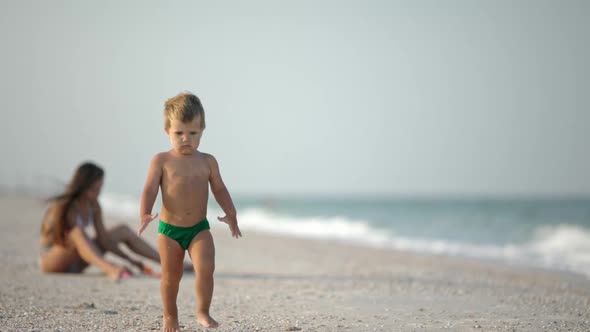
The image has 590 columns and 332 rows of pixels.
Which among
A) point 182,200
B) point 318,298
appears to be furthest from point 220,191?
point 318,298

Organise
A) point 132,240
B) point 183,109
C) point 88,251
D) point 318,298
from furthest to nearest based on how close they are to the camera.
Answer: point 132,240, point 88,251, point 318,298, point 183,109

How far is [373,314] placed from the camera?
4605mm

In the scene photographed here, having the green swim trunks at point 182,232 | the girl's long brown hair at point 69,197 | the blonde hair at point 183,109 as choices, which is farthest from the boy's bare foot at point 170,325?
the girl's long brown hair at point 69,197

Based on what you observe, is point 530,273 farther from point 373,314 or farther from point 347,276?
point 373,314

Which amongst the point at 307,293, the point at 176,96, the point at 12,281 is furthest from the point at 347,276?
the point at 176,96

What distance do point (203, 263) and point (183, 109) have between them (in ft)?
3.31

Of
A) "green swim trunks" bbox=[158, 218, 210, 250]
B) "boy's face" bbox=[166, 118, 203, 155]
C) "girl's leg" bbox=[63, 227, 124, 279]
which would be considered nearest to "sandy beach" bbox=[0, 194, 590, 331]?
"girl's leg" bbox=[63, 227, 124, 279]

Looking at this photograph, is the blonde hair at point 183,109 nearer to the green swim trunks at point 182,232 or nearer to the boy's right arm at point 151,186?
the boy's right arm at point 151,186

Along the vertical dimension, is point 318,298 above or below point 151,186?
below

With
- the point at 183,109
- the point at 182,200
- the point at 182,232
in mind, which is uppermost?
the point at 183,109

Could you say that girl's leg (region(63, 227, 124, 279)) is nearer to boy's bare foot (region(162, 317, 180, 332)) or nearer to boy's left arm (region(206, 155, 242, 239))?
boy's bare foot (region(162, 317, 180, 332))

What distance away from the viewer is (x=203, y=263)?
3.66 meters

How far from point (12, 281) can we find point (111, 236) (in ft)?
3.96

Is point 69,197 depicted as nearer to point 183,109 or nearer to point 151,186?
point 151,186
